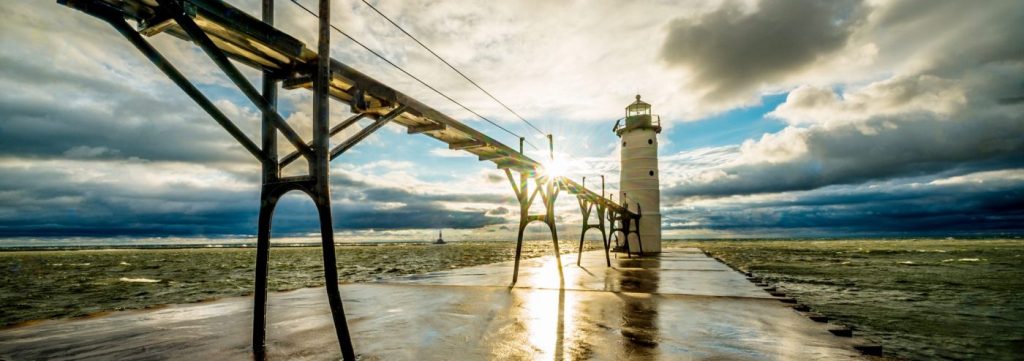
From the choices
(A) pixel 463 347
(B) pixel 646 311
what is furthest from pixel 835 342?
(A) pixel 463 347

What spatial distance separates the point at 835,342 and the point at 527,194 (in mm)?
8334

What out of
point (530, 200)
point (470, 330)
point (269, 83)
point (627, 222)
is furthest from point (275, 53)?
point (627, 222)

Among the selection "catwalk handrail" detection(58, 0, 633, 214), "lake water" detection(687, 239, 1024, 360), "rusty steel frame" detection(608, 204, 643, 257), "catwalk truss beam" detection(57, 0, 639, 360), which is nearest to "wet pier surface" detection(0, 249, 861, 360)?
"catwalk truss beam" detection(57, 0, 639, 360)

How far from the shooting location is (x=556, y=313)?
721 cm

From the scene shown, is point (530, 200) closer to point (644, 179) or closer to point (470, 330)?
point (470, 330)

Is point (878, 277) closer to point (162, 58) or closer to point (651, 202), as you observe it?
point (651, 202)

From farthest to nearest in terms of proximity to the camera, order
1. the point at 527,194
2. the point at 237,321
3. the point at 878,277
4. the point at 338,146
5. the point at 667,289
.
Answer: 1. the point at 878,277
2. the point at 527,194
3. the point at 667,289
4. the point at 237,321
5. the point at 338,146

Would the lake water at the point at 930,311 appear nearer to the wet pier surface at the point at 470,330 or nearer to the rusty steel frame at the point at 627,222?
the wet pier surface at the point at 470,330

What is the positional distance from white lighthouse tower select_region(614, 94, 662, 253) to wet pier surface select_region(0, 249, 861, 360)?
62.2 ft

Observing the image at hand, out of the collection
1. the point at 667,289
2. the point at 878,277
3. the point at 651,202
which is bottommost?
the point at 878,277

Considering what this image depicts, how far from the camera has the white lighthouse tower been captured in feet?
92.2

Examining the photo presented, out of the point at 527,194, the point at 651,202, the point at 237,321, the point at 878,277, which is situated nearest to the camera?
the point at 237,321

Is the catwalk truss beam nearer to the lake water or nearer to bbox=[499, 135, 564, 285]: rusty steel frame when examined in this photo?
bbox=[499, 135, 564, 285]: rusty steel frame

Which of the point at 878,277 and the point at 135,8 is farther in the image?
the point at 878,277
